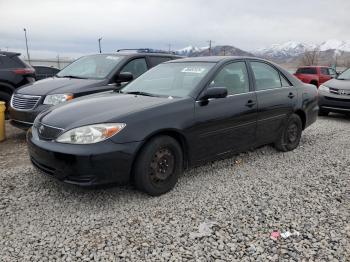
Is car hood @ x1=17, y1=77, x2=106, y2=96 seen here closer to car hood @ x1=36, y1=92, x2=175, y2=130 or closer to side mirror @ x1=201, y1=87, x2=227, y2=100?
car hood @ x1=36, y1=92, x2=175, y2=130

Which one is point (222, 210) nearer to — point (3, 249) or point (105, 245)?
point (105, 245)

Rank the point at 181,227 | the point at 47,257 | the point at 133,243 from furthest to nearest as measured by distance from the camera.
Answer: the point at 181,227 < the point at 133,243 < the point at 47,257

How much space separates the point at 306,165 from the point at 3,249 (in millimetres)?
4112

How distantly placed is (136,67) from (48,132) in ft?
11.9

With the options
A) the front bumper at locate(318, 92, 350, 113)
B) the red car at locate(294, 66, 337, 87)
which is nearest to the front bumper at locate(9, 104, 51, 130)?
the front bumper at locate(318, 92, 350, 113)

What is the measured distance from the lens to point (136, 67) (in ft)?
23.5

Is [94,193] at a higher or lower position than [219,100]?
lower

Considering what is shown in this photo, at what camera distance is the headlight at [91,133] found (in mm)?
3551

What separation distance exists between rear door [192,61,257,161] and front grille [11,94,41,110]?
321 cm

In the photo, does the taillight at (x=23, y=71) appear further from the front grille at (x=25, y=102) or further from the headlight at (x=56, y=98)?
the headlight at (x=56, y=98)

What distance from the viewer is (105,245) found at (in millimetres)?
3051

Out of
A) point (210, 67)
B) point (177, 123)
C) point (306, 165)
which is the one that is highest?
point (210, 67)

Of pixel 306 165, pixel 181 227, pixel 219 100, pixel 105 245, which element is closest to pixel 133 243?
pixel 105 245

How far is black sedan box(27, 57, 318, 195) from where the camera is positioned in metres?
3.57
